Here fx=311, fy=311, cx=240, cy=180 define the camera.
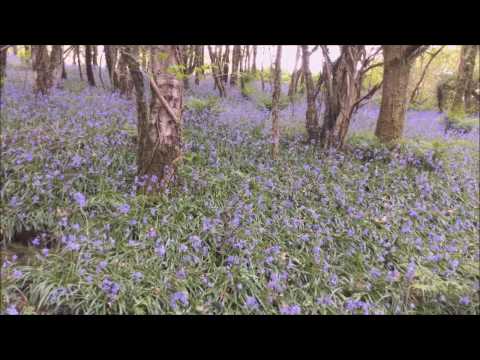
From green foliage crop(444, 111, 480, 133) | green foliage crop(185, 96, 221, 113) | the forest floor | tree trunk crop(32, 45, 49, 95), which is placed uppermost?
tree trunk crop(32, 45, 49, 95)

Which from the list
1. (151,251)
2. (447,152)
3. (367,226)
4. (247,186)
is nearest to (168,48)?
(247,186)

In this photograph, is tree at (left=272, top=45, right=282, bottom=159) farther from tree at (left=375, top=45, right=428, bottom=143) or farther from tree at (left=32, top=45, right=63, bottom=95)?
tree at (left=32, top=45, right=63, bottom=95)

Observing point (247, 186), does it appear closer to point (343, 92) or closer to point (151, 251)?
point (151, 251)

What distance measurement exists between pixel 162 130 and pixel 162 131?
0.4 inches

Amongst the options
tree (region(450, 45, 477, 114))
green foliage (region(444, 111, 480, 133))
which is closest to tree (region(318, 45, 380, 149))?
green foliage (region(444, 111, 480, 133))

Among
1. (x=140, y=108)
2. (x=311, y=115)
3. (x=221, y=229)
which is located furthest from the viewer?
(x=311, y=115)

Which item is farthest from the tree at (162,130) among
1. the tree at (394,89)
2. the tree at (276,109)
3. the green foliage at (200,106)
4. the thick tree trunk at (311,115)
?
the tree at (394,89)

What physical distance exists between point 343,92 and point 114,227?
151 inches

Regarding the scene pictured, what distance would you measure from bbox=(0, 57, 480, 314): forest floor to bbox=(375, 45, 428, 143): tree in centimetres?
82

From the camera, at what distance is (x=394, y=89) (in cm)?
483

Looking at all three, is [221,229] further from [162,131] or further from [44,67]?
[44,67]

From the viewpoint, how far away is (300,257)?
2.83m

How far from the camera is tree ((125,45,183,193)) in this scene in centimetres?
308

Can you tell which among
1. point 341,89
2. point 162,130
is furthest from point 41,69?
point 341,89
